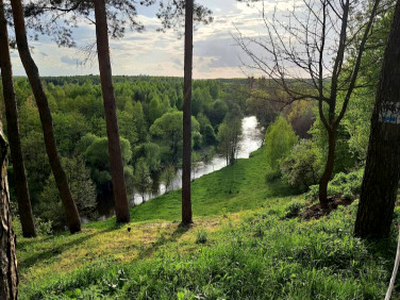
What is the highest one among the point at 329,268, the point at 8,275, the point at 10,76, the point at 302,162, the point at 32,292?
the point at 10,76

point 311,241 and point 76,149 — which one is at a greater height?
point 311,241

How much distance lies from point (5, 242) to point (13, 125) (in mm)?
8262

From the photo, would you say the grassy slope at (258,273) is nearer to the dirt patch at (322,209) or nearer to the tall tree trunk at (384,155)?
the tall tree trunk at (384,155)

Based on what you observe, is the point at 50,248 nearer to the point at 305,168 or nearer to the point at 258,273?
the point at 258,273

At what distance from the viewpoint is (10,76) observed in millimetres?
8109

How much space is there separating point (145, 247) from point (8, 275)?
539cm

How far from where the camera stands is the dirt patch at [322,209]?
6.10m

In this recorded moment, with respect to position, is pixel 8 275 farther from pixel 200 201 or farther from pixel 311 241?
pixel 200 201

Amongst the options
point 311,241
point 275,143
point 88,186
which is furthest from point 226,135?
point 311,241

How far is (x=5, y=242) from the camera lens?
154 cm

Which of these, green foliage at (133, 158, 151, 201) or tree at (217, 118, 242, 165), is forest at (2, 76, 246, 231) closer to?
green foliage at (133, 158, 151, 201)

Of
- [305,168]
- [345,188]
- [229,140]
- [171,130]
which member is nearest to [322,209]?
[345,188]

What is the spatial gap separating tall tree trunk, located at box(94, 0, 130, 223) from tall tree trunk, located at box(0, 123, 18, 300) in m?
7.50

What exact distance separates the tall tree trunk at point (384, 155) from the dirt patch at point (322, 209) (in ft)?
7.34
